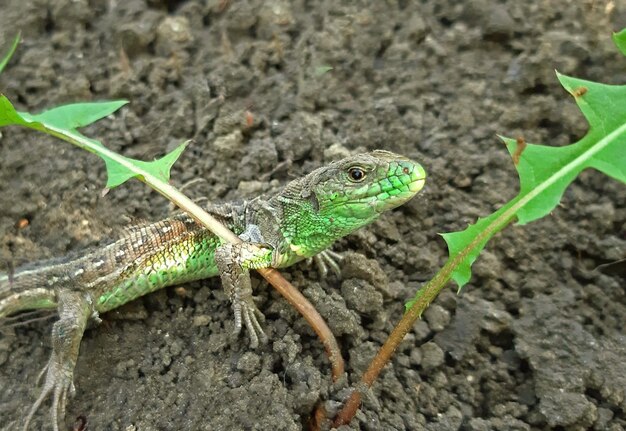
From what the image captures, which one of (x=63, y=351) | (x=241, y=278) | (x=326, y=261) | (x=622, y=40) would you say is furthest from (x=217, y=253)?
(x=622, y=40)

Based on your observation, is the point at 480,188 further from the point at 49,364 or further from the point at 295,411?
the point at 49,364

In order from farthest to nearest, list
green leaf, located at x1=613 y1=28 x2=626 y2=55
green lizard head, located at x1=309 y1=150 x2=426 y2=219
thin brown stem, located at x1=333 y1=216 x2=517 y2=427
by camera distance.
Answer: green lizard head, located at x1=309 y1=150 x2=426 y2=219 → green leaf, located at x1=613 y1=28 x2=626 y2=55 → thin brown stem, located at x1=333 y1=216 x2=517 y2=427

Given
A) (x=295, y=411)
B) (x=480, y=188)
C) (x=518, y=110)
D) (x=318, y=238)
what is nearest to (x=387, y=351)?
(x=295, y=411)

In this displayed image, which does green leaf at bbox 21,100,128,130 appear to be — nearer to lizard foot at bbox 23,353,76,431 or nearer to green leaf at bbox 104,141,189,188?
green leaf at bbox 104,141,189,188

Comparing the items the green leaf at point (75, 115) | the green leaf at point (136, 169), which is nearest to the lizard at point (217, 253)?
the green leaf at point (136, 169)

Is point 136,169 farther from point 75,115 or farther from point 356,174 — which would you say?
point 356,174

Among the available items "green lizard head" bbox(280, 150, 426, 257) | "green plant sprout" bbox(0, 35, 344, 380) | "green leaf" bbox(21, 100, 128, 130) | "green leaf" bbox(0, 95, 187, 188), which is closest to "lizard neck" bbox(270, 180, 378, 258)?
"green lizard head" bbox(280, 150, 426, 257)

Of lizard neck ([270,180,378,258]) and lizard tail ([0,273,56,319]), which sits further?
lizard tail ([0,273,56,319])

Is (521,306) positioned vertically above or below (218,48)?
below
